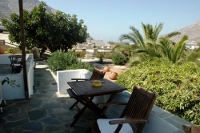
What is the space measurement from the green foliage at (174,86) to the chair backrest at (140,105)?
2.94 feet

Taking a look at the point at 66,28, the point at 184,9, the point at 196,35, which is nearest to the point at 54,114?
the point at 66,28

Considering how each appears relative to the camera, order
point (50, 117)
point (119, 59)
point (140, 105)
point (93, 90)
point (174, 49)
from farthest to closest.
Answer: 1. point (119, 59)
2. point (174, 49)
3. point (50, 117)
4. point (93, 90)
5. point (140, 105)

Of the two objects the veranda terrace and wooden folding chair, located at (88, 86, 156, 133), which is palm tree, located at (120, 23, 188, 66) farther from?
wooden folding chair, located at (88, 86, 156, 133)

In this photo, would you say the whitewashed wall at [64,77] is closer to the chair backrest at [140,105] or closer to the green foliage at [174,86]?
the green foliage at [174,86]

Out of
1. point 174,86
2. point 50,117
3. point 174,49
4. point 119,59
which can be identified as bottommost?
point 50,117

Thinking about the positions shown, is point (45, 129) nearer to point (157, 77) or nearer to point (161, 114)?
point (161, 114)

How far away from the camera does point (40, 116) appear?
4.14 meters

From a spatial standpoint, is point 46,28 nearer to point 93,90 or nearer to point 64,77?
point 64,77

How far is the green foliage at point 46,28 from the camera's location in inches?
566

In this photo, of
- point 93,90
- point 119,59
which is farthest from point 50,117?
point 119,59

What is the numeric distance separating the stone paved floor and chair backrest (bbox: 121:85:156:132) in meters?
1.34

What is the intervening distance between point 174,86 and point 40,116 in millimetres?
3267

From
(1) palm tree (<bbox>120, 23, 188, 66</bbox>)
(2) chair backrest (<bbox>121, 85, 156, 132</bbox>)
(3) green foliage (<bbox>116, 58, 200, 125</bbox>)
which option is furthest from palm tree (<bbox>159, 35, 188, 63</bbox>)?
(2) chair backrest (<bbox>121, 85, 156, 132</bbox>)

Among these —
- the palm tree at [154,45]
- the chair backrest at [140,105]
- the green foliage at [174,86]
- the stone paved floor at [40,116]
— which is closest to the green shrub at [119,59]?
the palm tree at [154,45]
